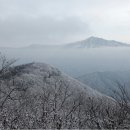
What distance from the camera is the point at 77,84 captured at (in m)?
146

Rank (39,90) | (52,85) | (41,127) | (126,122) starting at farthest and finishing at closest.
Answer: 1. (52,85)
2. (39,90)
3. (41,127)
4. (126,122)

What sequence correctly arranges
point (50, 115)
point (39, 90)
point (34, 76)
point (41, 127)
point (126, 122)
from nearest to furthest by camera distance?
1. point (126, 122)
2. point (41, 127)
3. point (50, 115)
4. point (39, 90)
5. point (34, 76)

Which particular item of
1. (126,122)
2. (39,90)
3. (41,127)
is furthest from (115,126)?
(39,90)

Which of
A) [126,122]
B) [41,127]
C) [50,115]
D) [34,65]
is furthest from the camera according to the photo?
[34,65]

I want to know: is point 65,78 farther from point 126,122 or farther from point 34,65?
point 126,122

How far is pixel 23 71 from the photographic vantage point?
14712 cm

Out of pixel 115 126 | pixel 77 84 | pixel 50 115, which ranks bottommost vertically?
pixel 77 84

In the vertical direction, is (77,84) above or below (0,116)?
below

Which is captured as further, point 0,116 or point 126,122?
point 0,116

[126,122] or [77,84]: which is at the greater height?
[126,122]

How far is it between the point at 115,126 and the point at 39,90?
106 m

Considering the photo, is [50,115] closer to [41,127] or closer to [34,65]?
[41,127]

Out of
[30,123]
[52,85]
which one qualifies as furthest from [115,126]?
[52,85]

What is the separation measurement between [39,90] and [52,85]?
1120 cm
